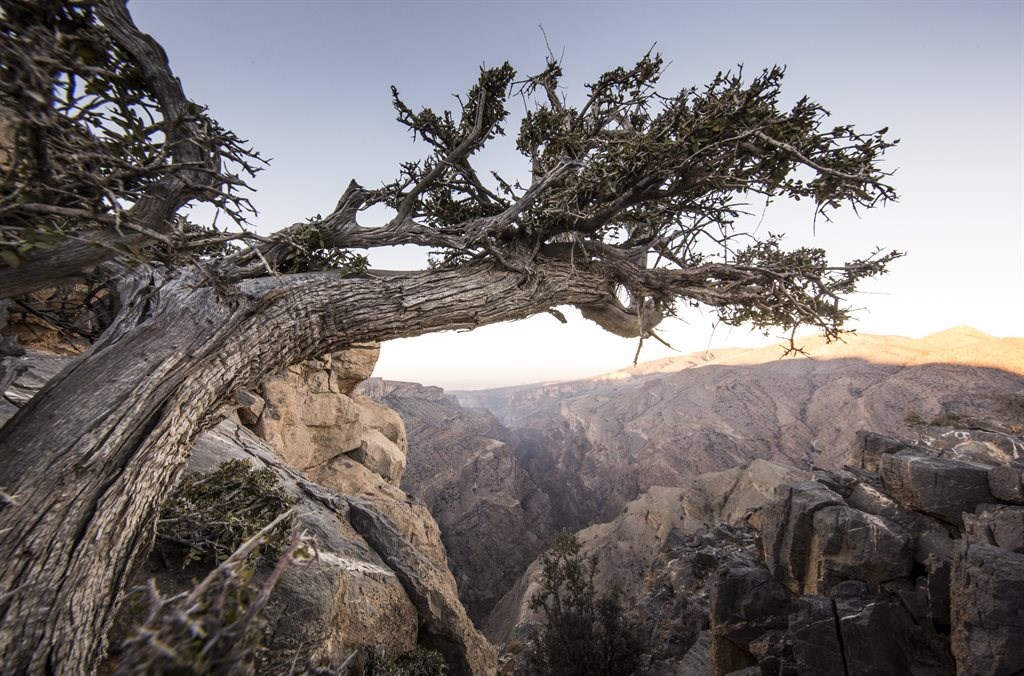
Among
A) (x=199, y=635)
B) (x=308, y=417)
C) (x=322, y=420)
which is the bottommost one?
(x=322, y=420)

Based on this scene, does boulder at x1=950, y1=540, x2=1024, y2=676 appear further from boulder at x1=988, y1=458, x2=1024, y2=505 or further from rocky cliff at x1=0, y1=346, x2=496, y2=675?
rocky cliff at x1=0, y1=346, x2=496, y2=675

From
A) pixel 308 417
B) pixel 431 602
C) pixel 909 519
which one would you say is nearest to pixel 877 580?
pixel 909 519

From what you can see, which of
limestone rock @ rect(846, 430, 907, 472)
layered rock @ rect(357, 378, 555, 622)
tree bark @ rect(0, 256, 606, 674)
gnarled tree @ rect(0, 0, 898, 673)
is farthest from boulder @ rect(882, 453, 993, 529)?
layered rock @ rect(357, 378, 555, 622)

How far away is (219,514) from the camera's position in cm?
376

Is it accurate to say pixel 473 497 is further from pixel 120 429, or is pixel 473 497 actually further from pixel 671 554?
pixel 120 429

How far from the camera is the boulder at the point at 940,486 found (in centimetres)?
576

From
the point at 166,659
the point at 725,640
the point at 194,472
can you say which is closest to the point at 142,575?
the point at 194,472

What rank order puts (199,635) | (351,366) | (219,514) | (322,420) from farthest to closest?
(351,366) < (322,420) < (219,514) < (199,635)

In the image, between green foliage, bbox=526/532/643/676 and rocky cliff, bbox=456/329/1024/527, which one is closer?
green foliage, bbox=526/532/643/676

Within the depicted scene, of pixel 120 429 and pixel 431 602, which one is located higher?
pixel 120 429

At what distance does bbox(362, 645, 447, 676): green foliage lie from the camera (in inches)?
158

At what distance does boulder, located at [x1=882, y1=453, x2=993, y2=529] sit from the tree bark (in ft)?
27.9

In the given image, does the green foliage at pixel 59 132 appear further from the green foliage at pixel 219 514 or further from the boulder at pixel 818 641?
the boulder at pixel 818 641

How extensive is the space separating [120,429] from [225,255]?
82.9 inches
